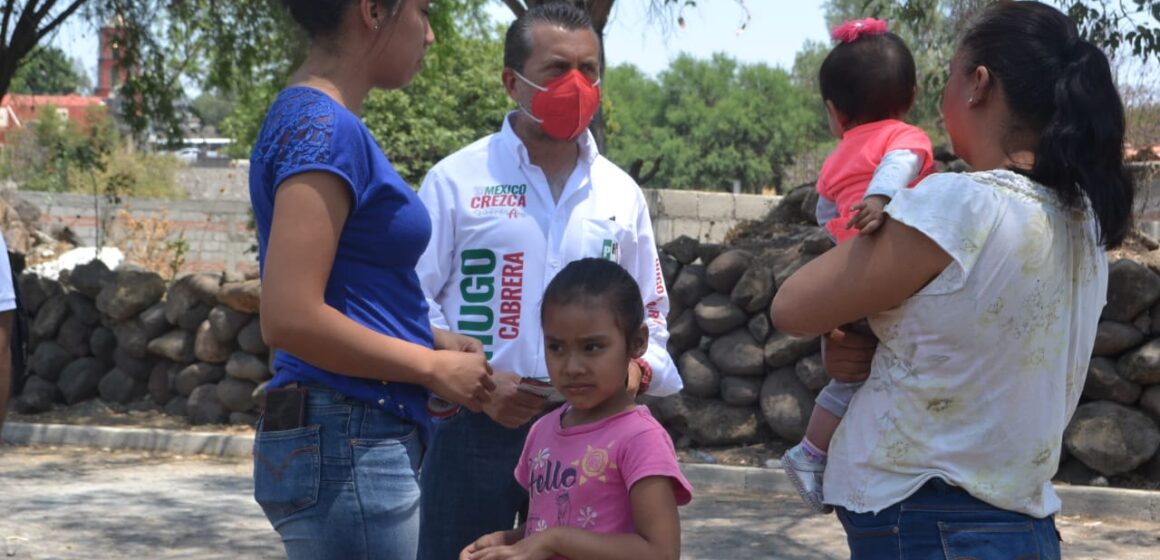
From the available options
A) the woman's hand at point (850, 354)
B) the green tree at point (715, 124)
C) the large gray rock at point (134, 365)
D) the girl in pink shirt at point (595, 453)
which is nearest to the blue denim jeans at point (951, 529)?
the woman's hand at point (850, 354)

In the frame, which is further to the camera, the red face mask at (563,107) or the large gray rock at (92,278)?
the large gray rock at (92,278)

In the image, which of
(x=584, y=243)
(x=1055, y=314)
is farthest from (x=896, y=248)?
(x=584, y=243)

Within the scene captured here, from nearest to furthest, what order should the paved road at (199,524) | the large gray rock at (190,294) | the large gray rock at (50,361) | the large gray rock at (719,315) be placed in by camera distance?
the paved road at (199,524)
the large gray rock at (719,315)
the large gray rock at (190,294)
the large gray rock at (50,361)

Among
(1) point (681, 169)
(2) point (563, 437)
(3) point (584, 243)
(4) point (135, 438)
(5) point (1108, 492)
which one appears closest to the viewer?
(2) point (563, 437)

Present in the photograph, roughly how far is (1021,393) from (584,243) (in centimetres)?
136

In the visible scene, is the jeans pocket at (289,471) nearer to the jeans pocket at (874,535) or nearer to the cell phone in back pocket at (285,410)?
the cell phone in back pocket at (285,410)

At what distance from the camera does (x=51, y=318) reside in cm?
1227

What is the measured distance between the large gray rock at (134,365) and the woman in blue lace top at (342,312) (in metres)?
9.96

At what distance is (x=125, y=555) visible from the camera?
698 centimetres

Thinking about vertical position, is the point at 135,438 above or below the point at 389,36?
below

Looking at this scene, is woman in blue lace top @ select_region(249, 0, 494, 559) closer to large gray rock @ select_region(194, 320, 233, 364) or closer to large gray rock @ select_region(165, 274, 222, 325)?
large gray rock @ select_region(194, 320, 233, 364)

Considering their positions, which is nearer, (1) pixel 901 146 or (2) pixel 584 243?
(1) pixel 901 146

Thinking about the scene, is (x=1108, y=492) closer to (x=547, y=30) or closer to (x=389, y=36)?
(x=547, y=30)

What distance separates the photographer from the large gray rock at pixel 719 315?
32.9ft
